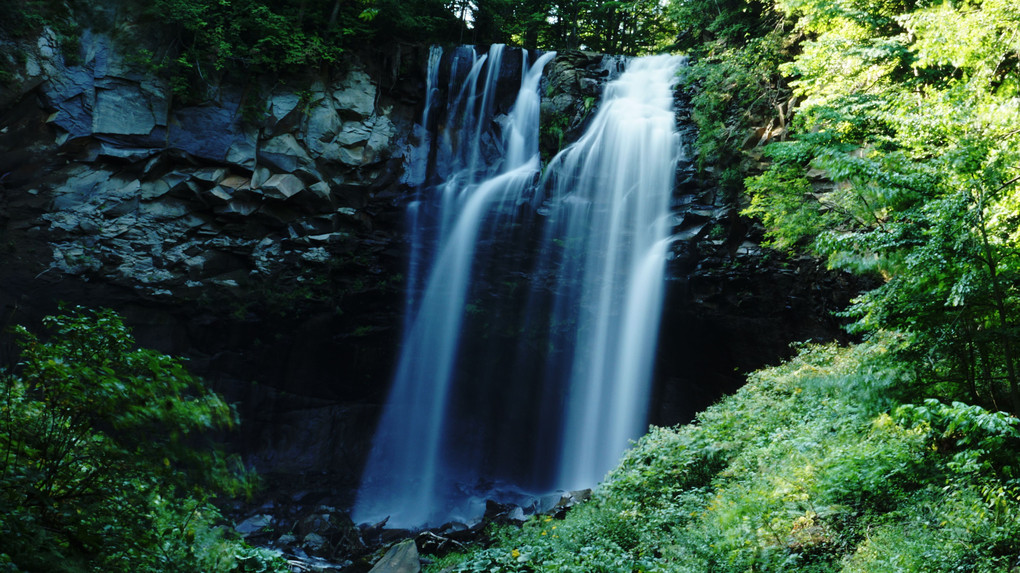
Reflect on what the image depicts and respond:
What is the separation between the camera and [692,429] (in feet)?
26.7

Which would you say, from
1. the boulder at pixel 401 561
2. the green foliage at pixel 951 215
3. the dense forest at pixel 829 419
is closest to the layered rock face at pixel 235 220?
the boulder at pixel 401 561

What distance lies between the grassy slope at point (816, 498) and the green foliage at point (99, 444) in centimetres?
343

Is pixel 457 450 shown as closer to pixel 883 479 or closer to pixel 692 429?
pixel 692 429

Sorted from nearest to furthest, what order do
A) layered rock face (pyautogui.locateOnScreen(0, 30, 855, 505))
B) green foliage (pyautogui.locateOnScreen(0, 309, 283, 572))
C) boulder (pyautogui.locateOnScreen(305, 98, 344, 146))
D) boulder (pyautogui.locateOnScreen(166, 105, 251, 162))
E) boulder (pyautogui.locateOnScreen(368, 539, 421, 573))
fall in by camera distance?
green foliage (pyautogui.locateOnScreen(0, 309, 283, 572))
boulder (pyautogui.locateOnScreen(368, 539, 421, 573))
layered rock face (pyautogui.locateOnScreen(0, 30, 855, 505))
boulder (pyautogui.locateOnScreen(166, 105, 251, 162))
boulder (pyautogui.locateOnScreen(305, 98, 344, 146))

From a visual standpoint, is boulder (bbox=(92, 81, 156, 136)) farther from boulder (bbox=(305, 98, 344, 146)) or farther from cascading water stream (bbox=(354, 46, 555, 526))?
cascading water stream (bbox=(354, 46, 555, 526))

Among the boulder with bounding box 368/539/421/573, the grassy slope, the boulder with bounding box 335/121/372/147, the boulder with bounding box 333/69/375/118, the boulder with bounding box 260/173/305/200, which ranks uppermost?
the boulder with bounding box 333/69/375/118

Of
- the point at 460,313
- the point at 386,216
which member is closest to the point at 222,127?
the point at 386,216

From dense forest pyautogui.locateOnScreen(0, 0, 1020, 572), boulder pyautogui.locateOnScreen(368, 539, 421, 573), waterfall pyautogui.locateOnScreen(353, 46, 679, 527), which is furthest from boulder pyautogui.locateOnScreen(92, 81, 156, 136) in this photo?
boulder pyautogui.locateOnScreen(368, 539, 421, 573)

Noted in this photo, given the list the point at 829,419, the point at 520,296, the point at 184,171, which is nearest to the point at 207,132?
the point at 184,171

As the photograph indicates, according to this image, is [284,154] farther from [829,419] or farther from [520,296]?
[829,419]

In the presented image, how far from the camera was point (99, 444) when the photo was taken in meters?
3.05

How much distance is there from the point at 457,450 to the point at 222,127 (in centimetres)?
1128

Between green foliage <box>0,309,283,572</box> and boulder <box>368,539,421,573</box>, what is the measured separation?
5.13 metres

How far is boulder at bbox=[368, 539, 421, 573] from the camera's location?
793 cm
